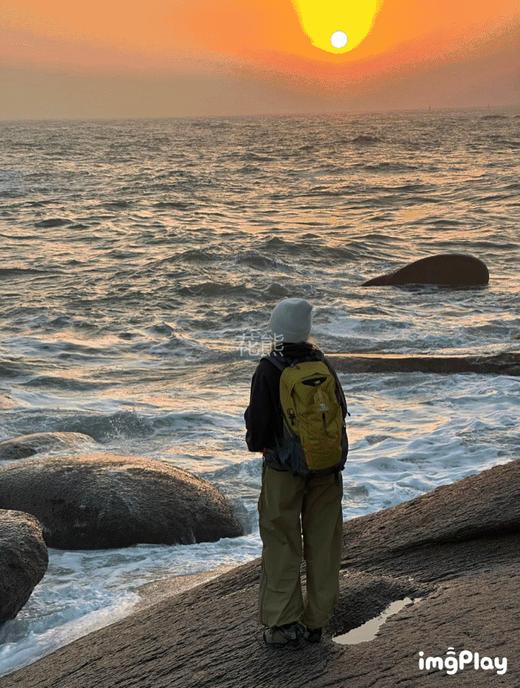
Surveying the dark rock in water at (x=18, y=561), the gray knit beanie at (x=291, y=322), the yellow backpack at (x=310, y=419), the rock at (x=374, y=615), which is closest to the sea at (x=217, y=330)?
the dark rock in water at (x=18, y=561)

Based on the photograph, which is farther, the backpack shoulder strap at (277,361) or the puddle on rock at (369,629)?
the puddle on rock at (369,629)

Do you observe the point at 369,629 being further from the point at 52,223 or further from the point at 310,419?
the point at 52,223

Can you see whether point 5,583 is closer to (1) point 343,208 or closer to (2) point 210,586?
(2) point 210,586

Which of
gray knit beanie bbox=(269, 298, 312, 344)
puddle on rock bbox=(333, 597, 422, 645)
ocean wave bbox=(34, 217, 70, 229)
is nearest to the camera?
gray knit beanie bbox=(269, 298, 312, 344)

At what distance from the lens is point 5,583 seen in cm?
576

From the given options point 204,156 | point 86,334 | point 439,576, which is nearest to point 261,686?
point 439,576

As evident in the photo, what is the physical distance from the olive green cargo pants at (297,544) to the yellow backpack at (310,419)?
0.09 metres

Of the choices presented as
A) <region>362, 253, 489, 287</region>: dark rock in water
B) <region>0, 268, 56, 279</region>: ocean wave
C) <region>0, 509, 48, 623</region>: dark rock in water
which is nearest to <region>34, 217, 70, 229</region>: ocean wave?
<region>0, 268, 56, 279</region>: ocean wave

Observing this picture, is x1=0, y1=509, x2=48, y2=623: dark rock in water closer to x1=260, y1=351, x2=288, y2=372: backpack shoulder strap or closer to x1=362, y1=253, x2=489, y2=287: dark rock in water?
x1=260, y1=351, x2=288, y2=372: backpack shoulder strap

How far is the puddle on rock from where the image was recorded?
4.11 m

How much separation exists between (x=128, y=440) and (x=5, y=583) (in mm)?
4256

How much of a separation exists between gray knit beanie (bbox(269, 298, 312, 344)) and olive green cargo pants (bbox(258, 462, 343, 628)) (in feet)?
1.72

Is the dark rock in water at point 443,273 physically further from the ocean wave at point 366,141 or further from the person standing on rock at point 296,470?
the ocean wave at point 366,141

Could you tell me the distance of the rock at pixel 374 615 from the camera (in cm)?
375
